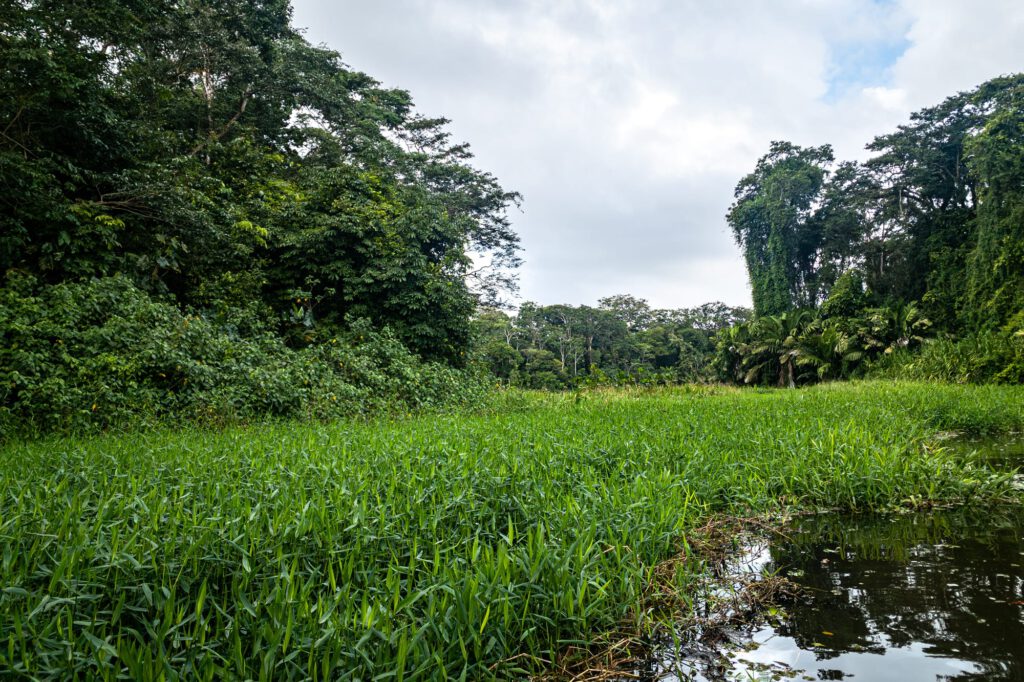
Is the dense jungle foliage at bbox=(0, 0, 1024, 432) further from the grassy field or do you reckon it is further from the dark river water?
the dark river water

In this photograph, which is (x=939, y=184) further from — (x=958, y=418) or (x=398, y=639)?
(x=398, y=639)

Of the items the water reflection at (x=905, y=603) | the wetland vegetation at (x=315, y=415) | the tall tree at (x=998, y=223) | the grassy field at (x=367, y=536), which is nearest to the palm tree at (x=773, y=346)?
the wetland vegetation at (x=315, y=415)

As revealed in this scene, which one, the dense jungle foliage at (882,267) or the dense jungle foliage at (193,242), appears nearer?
the dense jungle foliage at (193,242)

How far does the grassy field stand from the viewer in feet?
5.47

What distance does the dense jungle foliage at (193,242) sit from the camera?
6461mm

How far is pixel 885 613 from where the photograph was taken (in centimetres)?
226

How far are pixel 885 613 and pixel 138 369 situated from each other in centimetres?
769

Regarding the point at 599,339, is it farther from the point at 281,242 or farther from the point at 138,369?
the point at 138,369

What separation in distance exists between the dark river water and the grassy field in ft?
1.38

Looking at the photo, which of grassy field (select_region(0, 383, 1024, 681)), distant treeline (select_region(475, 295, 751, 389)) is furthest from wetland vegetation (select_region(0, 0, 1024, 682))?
distant treeline (select_region(475, 295, 751, 389))

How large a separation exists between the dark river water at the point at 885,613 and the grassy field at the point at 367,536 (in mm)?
422

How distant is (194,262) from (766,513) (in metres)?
10.6

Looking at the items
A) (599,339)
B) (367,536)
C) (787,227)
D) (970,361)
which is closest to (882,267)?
(787,227)

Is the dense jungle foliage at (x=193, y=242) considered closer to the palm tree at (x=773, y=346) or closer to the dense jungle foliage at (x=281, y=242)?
the dense jungle foliage at (x=281, y=242)
